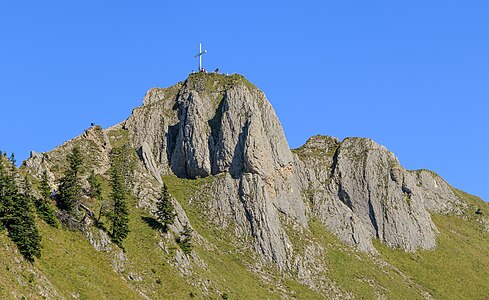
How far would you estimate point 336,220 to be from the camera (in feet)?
576

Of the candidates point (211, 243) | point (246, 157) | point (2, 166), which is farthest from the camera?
point (246, 157)

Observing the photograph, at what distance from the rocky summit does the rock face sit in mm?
289

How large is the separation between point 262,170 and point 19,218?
6260 cm

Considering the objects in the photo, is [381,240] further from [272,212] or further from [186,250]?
[186,250]

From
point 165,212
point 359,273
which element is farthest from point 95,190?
point 359,273

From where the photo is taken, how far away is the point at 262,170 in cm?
15850

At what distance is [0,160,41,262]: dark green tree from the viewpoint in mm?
104000

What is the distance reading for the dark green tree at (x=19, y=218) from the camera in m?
104

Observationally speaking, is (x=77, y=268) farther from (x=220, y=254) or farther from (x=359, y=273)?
(x=359, y=273)

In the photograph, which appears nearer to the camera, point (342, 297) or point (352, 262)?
point (342, 297)

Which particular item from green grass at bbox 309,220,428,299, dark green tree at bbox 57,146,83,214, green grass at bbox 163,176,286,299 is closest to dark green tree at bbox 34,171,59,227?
dark green tree at bbox 57,146,83,214

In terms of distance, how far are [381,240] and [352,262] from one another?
20.9 meters

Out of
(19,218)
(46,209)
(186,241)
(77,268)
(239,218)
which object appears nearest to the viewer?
(19,218)

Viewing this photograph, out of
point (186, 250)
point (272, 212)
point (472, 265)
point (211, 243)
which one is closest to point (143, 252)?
point (186, 250)
